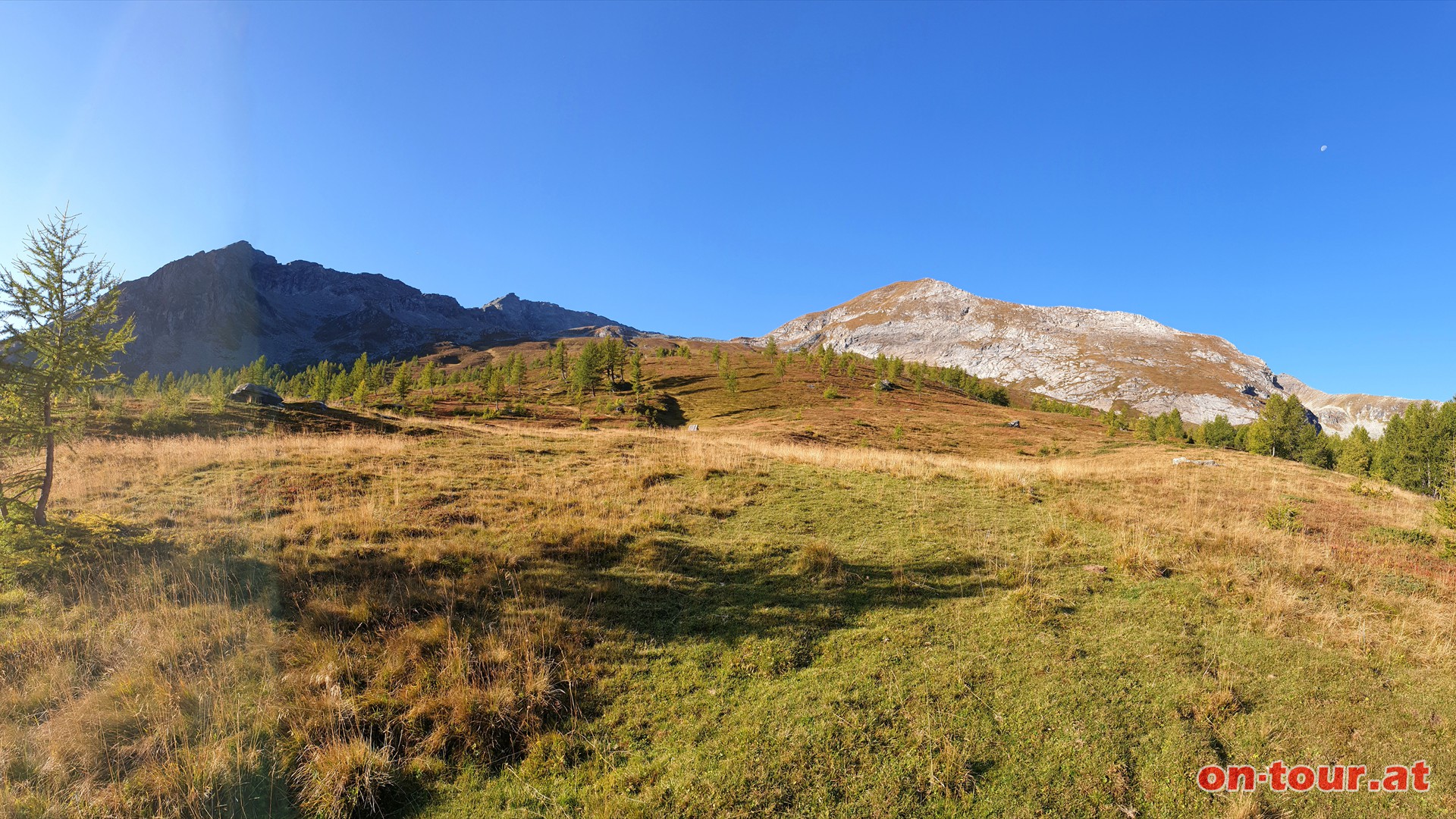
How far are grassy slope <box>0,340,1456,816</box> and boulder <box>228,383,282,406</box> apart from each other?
31179 millimetres

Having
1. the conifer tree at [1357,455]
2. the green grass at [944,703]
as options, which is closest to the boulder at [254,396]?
the green grass at [944,703]

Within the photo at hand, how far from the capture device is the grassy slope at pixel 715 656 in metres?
4.79

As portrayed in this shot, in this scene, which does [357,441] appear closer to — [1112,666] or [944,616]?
[944,616]

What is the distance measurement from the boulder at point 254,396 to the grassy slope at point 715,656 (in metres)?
31.2

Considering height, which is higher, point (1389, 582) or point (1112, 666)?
point (1389, 582)

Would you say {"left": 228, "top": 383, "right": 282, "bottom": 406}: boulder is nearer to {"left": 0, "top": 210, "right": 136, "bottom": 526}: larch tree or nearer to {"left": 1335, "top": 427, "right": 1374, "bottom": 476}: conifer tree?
{"left": 0, "top": 210, "right": 136, "bottom": 526}: larch tree

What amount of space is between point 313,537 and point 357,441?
44.5ft

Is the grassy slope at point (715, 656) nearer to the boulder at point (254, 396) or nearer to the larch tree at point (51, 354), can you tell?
the larch tree at point (51, 354)

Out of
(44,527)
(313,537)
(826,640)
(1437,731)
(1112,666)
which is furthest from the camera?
(313,537)

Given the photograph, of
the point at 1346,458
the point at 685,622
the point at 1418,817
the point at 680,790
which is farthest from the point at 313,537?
the point at 1346,458

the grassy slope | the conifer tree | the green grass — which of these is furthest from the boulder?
the conifer tree

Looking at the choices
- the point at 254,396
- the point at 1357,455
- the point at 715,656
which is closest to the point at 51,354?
the point at 715,656

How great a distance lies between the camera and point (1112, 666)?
6359 mm

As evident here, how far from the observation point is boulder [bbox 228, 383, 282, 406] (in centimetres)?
3828
